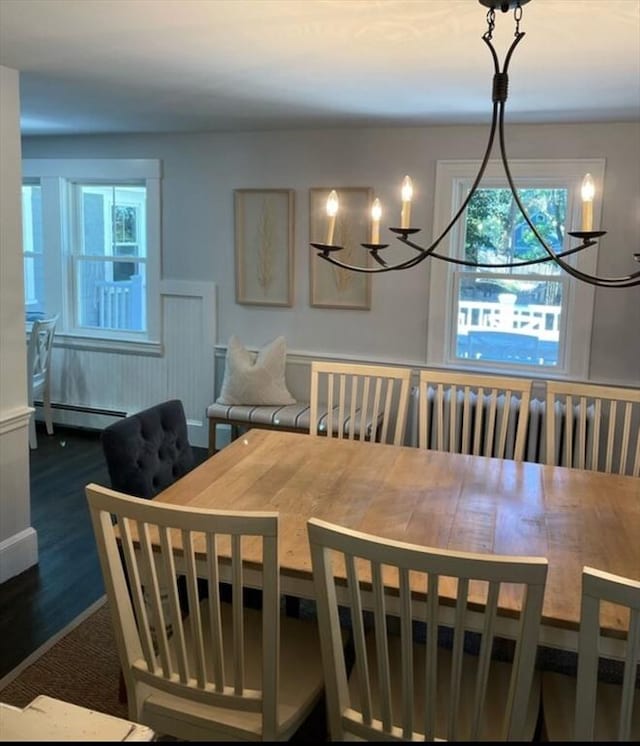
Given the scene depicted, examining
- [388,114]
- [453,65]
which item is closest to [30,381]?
[388,114]

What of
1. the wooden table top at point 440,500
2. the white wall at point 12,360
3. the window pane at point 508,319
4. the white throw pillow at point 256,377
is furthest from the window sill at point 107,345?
the wooden table top at point 440,500

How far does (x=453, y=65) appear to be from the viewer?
8.71 ft

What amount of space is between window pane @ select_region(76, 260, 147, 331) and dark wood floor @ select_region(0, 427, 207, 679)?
1069mm

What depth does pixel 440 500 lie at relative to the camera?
2.22 meters

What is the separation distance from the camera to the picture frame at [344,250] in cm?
442

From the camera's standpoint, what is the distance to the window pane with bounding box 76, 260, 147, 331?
208 inches

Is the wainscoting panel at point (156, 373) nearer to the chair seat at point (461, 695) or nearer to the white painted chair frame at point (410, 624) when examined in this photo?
the chair seat at point (461, 695)

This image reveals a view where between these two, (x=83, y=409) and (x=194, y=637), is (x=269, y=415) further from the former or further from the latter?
(x=194, y=637)

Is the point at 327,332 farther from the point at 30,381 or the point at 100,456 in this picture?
the point at 30,381

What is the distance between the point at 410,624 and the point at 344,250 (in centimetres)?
336

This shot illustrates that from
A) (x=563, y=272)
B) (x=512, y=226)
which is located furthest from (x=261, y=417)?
(x=563, y=272)

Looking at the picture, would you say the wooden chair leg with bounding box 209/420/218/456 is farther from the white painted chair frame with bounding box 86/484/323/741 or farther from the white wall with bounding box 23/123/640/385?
the white painted chair frame with bounding box 86/484/323/741

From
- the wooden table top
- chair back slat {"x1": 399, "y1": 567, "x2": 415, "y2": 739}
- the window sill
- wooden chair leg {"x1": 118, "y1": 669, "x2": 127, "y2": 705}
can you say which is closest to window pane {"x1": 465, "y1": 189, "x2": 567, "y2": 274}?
the wooden table top

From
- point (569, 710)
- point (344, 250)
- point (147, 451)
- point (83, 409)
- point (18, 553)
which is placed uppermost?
point (344, 250)
